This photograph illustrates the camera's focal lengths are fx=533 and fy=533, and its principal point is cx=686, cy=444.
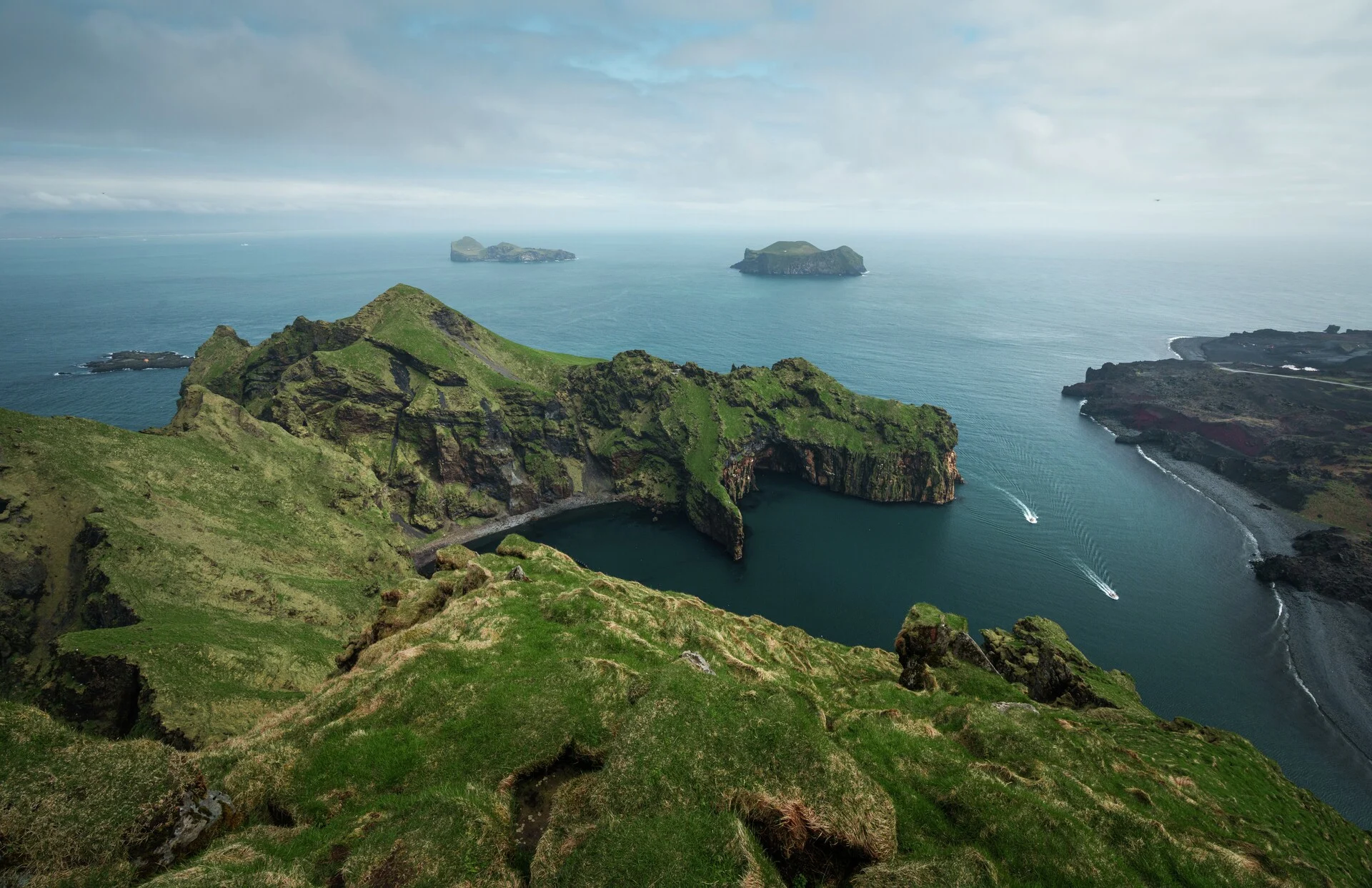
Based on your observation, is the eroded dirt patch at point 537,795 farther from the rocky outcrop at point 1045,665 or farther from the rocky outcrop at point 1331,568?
the rocky outcrop at point 1331,568

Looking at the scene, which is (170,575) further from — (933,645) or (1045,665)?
(1045,665)

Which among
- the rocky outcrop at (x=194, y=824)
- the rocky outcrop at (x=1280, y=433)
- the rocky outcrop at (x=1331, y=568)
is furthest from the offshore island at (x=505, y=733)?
the rocky outcrop at (x=1280, y=433)

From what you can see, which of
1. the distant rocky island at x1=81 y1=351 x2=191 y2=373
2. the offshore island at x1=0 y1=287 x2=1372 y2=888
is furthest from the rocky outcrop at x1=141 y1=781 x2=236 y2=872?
the distant rocky island at x1=81 y1=351 x2=191 y2=373

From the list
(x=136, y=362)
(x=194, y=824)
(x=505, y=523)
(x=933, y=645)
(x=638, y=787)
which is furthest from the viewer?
(x=136, y=362)

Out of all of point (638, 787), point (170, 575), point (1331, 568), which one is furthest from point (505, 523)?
point (1331, 568)

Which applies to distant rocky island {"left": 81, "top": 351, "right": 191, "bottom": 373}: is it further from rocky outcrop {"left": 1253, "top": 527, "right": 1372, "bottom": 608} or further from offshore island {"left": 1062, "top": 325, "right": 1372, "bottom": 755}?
rocky outcrop {"left": 1253, "top": 527, "right": 1372, "bottom": 608}

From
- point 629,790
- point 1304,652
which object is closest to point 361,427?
point 629,790

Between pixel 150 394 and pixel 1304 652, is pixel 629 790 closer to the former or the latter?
pixel 1304 652
